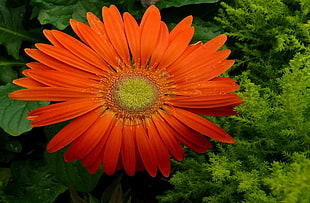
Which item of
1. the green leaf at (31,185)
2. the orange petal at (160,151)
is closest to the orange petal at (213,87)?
the orange petal at (160,151)

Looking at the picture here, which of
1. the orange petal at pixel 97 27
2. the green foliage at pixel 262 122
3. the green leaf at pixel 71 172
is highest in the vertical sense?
the orange petal at pixel 97 27

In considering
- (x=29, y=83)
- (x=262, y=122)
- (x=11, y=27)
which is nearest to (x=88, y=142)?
(x=29, y=83)

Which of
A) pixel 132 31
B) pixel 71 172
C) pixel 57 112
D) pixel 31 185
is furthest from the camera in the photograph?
pixel 31 185

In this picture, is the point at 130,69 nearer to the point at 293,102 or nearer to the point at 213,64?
the point at 213,64

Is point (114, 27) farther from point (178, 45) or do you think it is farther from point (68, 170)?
point (68, 170)

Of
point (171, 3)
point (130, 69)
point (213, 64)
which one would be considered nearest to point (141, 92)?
point (130, 69)

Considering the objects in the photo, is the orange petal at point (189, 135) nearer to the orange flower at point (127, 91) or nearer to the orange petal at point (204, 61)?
the orange flower at point (127, 91)

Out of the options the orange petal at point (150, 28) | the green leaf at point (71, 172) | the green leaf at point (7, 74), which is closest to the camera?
the orange petal at point (150, 28)
